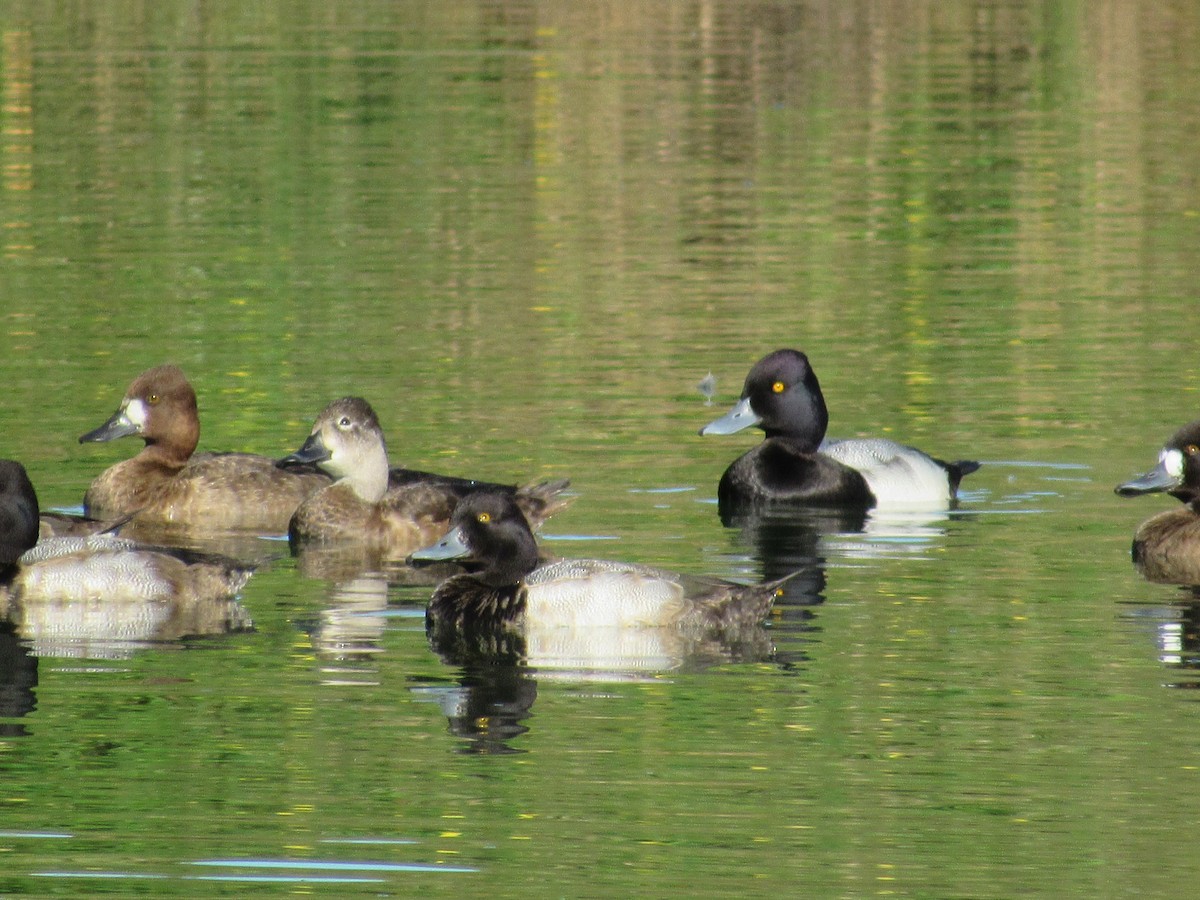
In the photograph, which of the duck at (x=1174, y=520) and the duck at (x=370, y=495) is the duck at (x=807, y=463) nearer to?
the duck at (x=1174, y=520)

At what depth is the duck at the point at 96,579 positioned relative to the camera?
12.4 meters

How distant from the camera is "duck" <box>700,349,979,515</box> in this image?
50.3 feet

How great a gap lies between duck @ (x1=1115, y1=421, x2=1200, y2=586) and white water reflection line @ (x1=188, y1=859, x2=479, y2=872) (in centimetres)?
566

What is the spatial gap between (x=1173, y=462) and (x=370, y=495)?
4633 mm

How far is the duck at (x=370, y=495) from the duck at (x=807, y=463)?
1856 mm

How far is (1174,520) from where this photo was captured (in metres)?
13.3

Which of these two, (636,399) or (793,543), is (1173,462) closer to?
(793,543)

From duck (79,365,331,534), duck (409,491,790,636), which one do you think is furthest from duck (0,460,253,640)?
duck (79,365,331,534)

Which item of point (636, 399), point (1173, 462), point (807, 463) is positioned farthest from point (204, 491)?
point (1173, 462)

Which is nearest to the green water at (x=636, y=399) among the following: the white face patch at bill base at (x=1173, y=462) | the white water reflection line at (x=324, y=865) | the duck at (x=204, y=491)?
the white water reflection line at (x=324, y=865)

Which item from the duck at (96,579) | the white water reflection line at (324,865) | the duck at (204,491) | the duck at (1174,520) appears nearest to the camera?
the white water reflection line at (324,865)

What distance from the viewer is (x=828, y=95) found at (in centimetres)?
3553

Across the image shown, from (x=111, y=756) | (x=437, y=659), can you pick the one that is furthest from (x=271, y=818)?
(x=437, y=659)

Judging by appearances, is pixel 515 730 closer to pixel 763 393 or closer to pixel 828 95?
pixel 763 393
